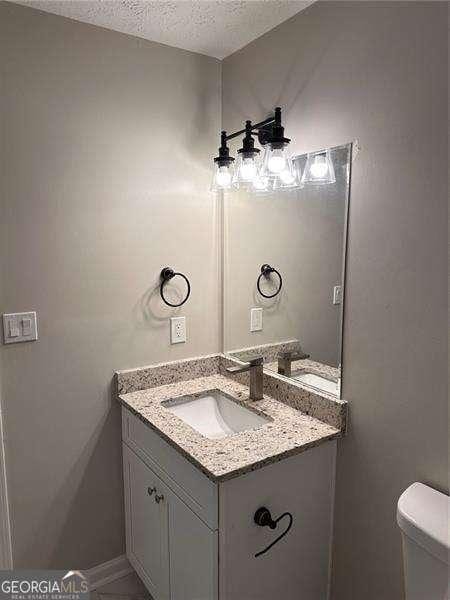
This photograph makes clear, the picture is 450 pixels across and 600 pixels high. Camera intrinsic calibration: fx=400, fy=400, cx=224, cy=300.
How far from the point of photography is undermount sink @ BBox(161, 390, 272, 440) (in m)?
1.73

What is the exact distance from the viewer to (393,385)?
4.24 ft

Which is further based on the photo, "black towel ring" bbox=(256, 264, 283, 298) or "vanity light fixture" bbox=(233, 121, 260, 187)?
"black towel ring" bbox=(256, 264, 283, 298)

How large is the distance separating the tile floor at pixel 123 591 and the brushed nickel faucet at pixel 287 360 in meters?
1.18

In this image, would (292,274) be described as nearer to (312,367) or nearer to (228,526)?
(312,367)

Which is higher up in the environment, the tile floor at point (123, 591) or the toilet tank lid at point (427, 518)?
the toilet tank lid at point (427, 518)

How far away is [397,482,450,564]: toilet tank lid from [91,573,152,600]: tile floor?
4.26 ft

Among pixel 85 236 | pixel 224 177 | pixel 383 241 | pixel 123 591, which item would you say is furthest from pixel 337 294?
pixel 123 591

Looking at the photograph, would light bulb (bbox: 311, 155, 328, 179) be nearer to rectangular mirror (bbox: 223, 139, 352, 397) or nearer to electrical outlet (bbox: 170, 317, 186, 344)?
rectangular mirror (bbox: 223, 139, 352, 397)

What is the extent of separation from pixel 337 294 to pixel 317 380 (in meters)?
0.37

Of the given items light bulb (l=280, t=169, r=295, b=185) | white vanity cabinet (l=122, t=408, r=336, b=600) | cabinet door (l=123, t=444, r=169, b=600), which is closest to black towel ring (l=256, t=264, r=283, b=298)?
light bulb (l=280, t=169, r=295, b=185)

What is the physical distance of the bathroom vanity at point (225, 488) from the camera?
127cm

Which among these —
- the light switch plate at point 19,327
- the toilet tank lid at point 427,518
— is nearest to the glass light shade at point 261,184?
the light switch plate at point 19,327

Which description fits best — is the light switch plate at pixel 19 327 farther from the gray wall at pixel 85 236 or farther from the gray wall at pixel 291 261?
the gray wall at pixel 291 261

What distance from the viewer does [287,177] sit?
159 cm
